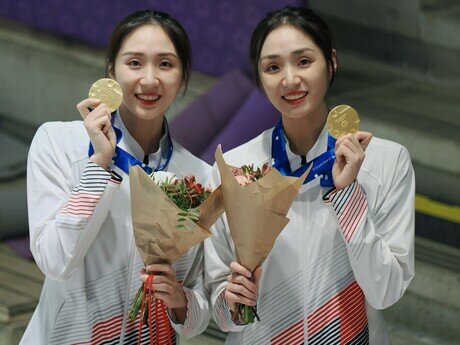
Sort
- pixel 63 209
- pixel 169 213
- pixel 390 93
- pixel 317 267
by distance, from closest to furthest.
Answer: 1. pixel 169 213
2. pixel 63 209
3. pixel 317 267
4. pixel 390 93

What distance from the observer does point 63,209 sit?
123 inches

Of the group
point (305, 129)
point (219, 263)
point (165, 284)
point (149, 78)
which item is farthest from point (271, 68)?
point (165, 284)

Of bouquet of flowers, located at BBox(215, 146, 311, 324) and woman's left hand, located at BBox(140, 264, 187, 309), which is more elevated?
bouquet of flowers, located at BBox(215, 146, 311, 324)

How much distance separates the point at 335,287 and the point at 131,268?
545 mm

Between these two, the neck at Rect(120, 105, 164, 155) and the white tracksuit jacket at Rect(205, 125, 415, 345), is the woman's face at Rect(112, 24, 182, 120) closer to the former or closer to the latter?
the neck at Rect(120, 105, 164, 155)

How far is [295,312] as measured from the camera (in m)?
3.24

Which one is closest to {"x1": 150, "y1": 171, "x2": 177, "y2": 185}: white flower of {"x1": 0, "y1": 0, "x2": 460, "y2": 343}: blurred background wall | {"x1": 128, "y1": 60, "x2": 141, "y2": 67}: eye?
{"x1": 128, "y1": 60, "x2": 141, "y2": 67}: eye

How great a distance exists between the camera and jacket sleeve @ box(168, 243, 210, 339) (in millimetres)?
3234

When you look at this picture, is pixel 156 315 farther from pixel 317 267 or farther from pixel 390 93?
pixel 390 93

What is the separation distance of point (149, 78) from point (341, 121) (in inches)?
20.9

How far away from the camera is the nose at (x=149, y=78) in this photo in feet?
10.7

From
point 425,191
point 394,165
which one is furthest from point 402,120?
point 394,165

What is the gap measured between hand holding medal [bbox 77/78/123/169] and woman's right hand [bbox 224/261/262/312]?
1.43 feet

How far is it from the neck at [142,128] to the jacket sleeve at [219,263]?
1.00 feet
